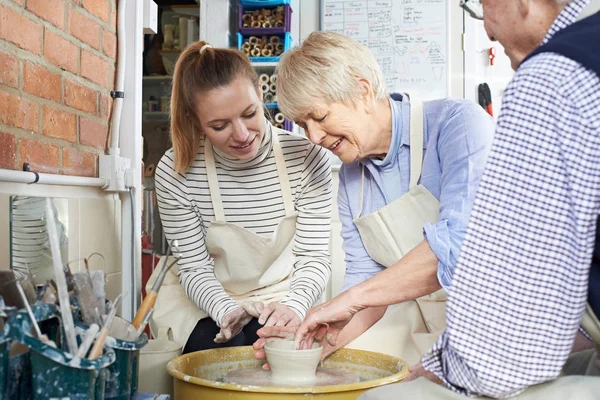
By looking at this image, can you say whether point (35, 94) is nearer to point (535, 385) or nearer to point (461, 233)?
point (461, 233)

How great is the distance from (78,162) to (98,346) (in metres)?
1.03

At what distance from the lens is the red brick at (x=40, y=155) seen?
1.56m

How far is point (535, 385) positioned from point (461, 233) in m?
0.57

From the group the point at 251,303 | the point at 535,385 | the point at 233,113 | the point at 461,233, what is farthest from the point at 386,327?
the point at 535,385

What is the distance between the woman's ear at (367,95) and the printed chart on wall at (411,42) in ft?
7.85

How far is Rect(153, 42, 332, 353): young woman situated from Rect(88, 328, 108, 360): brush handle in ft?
3.41

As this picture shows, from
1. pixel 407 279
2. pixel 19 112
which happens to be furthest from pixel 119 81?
pixel 407 279

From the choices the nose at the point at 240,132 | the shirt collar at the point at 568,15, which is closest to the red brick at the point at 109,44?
the nose at the point at 240,132

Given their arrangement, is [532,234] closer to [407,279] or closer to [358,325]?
[407,279]

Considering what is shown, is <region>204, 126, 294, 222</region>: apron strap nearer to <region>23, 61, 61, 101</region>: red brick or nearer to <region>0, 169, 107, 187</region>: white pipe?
<region>0, 169, 107, 187</region>: white pipe

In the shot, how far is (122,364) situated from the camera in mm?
1052

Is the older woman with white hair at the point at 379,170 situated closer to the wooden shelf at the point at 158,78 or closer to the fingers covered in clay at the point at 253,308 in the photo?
the fingers covered in clay at the point at 253,308

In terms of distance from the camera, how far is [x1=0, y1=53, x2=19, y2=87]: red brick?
1.45 meters

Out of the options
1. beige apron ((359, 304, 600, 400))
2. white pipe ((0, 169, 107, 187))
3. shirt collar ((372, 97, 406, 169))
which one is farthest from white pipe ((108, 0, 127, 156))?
beige apron ((359, 304, 600, 400))
